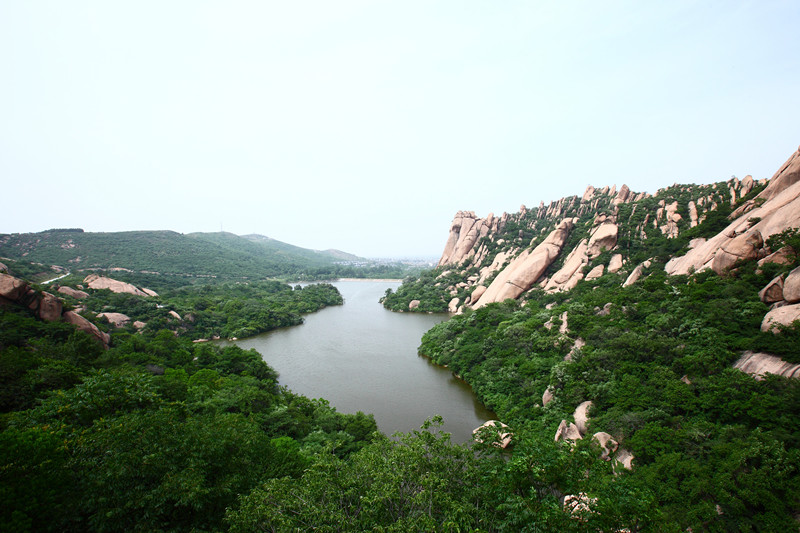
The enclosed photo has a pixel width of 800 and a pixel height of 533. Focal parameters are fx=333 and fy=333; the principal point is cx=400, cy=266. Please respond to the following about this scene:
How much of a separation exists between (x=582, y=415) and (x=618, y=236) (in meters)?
19.7

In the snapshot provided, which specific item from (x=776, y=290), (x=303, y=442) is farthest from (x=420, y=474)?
(x=776, y=290)

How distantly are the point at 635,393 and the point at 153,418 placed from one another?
1411 centimetres

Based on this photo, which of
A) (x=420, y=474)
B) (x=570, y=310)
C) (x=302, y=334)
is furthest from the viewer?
(x=302, y=334)

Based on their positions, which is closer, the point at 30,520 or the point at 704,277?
the point at 30,520

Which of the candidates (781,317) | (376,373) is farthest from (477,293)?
(781,317)

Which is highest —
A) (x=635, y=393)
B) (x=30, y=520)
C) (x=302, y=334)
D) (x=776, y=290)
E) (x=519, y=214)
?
(x=519, y=214)

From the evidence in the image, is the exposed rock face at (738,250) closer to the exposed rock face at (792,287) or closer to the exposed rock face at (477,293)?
the exposed rock face at (792,287)

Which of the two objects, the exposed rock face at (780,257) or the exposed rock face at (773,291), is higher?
the exposed rock face at (780,257)

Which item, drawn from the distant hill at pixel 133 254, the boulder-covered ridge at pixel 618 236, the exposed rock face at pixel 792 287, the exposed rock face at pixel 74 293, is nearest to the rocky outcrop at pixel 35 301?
the exposed rock face at pixel 74 293

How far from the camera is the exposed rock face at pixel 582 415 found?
12.0 m

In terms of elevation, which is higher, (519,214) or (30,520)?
(519,214)

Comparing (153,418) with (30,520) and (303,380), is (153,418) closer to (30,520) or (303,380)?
(30,520)

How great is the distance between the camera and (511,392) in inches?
635

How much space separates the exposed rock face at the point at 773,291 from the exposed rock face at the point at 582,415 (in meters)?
6.90
